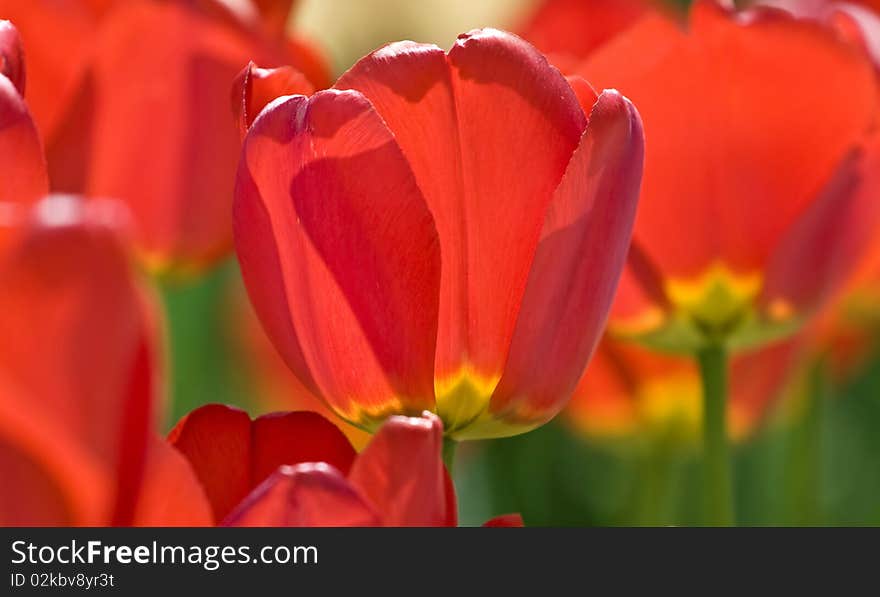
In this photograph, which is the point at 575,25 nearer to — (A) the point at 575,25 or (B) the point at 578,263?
(A) the point at 575,25

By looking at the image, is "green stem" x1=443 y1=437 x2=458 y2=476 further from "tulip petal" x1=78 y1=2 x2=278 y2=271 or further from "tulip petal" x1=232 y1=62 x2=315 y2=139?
"tulip petal" x1=78 y1=2 x2=278 y2=271

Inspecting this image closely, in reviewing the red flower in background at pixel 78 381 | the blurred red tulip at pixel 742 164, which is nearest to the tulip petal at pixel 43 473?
the red flower in background at pixel 78 381

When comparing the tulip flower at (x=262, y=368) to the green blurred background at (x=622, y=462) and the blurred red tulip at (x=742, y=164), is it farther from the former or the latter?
the blurred red tulip at (x=742, y=164)

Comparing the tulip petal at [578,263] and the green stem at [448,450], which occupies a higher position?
the tulip petal at [578,263]

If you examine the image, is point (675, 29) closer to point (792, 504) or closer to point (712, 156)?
point (712, 156)

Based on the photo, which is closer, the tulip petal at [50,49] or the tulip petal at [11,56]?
the tulip petal at [11,56]
